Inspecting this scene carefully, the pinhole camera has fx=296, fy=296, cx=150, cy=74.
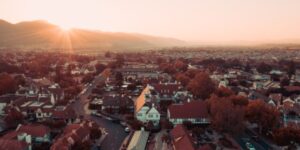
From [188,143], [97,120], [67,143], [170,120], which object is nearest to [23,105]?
[97,120]

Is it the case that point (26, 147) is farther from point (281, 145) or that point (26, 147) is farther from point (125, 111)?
point (281, 145)

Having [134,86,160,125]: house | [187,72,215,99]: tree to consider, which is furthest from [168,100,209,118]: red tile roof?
[187,72,215,99]: tree

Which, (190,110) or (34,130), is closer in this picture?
(34,130)

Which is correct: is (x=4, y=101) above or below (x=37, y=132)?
above

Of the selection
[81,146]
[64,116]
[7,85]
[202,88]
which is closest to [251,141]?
[202,88]

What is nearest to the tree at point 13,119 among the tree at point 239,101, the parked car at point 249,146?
the parked car at point 249,146

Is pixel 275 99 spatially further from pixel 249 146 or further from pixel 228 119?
pixel 249 146

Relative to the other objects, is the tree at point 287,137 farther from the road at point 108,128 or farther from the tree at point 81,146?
the tree at point 81,146
